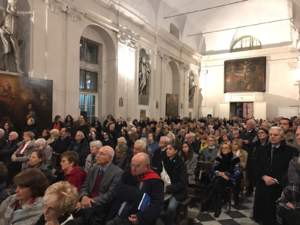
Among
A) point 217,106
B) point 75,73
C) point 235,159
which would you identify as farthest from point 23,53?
point 217,106

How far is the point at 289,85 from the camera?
2134cm

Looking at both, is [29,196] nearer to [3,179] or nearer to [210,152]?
[3,179]

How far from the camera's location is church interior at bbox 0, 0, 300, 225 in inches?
128

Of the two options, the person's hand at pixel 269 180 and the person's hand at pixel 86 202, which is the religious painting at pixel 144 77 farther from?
the person's hand at pixel 86 202

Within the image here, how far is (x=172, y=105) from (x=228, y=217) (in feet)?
48.3

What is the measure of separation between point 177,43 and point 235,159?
15844 mm

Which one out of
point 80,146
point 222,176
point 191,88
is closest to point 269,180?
point 222,176

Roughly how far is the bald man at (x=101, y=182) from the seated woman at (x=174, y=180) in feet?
2.89

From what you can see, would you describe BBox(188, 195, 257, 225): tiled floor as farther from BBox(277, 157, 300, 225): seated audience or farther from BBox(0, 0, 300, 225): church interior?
BBox(277, 157, 300, 225): seated audience

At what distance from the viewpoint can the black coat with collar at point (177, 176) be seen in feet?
13.6

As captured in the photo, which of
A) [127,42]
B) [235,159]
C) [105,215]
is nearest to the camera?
[105,215]

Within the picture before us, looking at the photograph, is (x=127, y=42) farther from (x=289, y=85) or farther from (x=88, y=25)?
(x=289, y=85)

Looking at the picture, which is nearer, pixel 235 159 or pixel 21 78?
pixel 235 159

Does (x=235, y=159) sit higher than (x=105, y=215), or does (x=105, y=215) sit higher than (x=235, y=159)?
(x=235, y=159)
